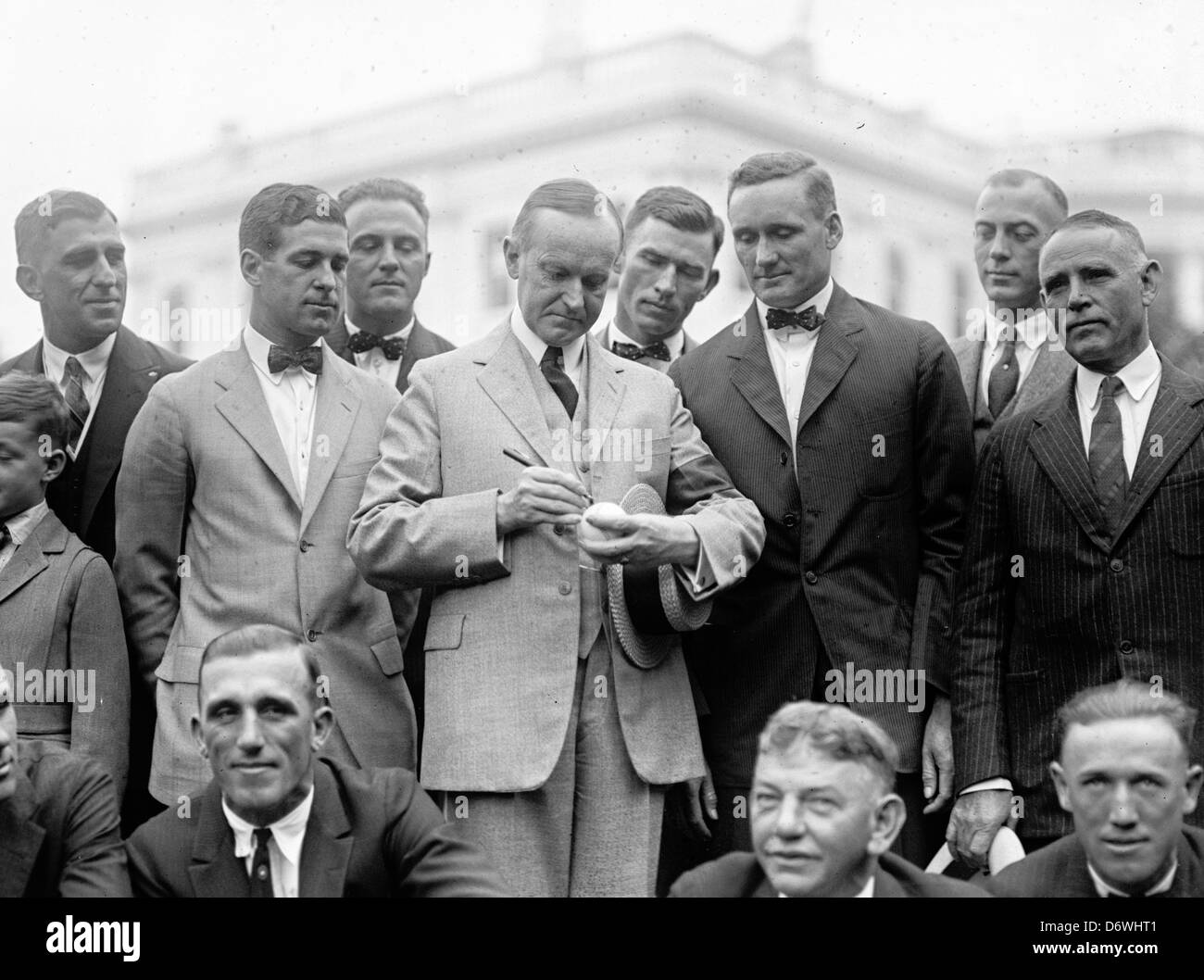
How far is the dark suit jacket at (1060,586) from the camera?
4188 millimetres

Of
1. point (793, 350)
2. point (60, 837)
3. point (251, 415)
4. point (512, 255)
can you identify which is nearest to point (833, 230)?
point (793, 350)

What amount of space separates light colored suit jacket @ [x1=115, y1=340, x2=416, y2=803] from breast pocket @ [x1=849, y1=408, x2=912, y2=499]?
1.34 meters

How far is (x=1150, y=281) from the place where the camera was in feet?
14.7

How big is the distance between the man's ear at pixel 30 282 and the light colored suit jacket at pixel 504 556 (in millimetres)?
1488

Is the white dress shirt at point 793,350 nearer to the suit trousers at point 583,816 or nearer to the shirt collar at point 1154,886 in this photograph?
the suit trousers at point 583,816

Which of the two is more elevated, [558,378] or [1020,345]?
[1020,345]

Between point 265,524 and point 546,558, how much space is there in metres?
0.77

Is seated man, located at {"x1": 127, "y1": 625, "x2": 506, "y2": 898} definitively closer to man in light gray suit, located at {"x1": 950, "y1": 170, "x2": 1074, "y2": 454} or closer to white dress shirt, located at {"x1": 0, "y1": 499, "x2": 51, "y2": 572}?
white dress shirt, located at {"x1": 0, "y1": 499, "x2": 51, "y2": 572}

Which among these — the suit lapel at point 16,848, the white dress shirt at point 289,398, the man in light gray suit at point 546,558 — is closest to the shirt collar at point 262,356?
the white dress shirt at point 289,398

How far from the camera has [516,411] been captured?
4.33m

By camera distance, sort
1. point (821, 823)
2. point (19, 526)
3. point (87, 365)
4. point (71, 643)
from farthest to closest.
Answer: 1. point (87, 365)
2. point (19, 526)
3. point (71, 643)
4. point (821, 823)

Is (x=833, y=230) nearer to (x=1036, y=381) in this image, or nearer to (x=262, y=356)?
(x=1036, y=381)
